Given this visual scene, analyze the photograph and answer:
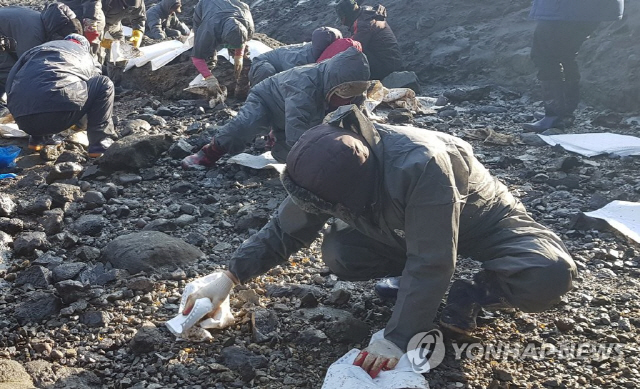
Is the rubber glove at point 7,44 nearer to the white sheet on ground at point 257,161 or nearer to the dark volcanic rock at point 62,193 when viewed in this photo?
the dark volcanic rock at point 62,193

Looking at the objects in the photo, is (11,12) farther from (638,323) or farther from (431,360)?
(638,323)

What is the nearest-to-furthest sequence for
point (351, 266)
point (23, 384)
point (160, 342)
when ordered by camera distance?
point (23, 384), point (160, 342), point (351, 266)

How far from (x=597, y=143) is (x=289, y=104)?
2616 mm

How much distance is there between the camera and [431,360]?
2.34m

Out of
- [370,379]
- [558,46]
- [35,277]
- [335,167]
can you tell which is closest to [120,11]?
[558,46]

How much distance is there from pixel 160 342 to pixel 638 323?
1982 mm

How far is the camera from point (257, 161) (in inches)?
189

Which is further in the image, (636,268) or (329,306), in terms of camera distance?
(636,268)

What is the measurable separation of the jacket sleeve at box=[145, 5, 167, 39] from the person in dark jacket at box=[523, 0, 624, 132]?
6.30 meters

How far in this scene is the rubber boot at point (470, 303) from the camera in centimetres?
250

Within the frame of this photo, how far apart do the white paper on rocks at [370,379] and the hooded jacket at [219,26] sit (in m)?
4.92

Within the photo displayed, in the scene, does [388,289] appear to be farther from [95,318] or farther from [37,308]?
[37,308]

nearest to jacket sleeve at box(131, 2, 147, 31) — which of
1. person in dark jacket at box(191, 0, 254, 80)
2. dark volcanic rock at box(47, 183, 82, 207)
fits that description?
person in dark jacket at box(191, 0, 254, 80)

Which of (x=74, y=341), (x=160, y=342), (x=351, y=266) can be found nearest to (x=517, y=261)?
(x=351, y=266)
